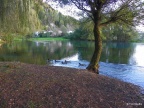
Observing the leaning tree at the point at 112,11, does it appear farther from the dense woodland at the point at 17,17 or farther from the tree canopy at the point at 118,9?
the dense woodland at the point at 17,17

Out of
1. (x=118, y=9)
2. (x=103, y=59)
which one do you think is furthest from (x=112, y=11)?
(x=103, y=59)

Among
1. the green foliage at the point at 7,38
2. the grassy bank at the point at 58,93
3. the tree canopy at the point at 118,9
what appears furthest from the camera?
the tree canopy at the point at 118,9

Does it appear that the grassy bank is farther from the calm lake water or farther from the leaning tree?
the leaning tree

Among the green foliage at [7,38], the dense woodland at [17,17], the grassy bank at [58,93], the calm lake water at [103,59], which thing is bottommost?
the calm lake water at [103,59]

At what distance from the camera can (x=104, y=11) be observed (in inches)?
578

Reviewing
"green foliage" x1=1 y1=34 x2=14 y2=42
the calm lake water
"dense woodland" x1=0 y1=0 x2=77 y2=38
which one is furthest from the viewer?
the calm lake water

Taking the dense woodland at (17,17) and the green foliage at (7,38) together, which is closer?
the dense woodland at (17,17)

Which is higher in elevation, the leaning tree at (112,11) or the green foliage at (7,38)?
the leaning tree at (112,11)

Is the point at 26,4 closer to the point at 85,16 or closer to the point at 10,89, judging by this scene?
the point at 10,89

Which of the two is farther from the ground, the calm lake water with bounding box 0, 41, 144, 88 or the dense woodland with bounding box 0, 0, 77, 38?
the dense woodland with bounding box 0, 0, 77, 38

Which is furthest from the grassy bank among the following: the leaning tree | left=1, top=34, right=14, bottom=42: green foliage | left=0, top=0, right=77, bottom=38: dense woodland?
the leaning tree

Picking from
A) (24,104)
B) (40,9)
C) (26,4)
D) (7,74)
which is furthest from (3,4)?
(24,104)

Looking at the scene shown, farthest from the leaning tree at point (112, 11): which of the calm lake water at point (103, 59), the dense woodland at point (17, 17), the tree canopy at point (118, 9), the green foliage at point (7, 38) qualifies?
the green foliage at point (7, 38)

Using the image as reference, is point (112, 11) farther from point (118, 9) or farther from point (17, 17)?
point (17, 17)
